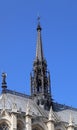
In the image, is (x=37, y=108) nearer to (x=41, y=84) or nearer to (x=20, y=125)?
(x=41, y=84)

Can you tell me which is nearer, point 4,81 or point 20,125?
point 20,125

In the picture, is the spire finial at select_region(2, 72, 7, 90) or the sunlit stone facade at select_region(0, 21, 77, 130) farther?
the spire finial at select_region(2, 72, 7, 90)

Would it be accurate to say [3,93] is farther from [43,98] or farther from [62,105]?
[62,105]

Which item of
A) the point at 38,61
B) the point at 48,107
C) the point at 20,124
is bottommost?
the point at 20,124

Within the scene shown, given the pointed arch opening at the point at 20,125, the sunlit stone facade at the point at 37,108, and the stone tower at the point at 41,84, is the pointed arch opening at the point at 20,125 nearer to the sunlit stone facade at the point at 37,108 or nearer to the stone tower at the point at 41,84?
the sunlit stone facade at the point at 37,108

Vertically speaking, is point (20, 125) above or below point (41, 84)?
below

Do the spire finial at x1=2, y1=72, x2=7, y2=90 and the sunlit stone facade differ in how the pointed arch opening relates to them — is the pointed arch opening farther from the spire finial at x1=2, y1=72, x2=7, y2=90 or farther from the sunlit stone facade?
the spire finial at x1=2, y1=72, x2=7, y2=90

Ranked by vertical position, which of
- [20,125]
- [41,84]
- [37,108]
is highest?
[41,84]

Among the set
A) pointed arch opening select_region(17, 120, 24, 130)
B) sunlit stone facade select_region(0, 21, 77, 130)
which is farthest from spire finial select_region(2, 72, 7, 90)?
pointed arch opening select_region(17, 120, 24, 130)

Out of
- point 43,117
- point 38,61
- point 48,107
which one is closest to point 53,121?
point 43,117

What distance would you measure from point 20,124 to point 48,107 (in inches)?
475

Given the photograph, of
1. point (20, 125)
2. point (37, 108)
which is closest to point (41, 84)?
point (37, 108)

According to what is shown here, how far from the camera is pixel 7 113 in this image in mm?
84188

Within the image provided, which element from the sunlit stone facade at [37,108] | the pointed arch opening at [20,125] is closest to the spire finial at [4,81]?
the sunlit stone facade at [37,108]
